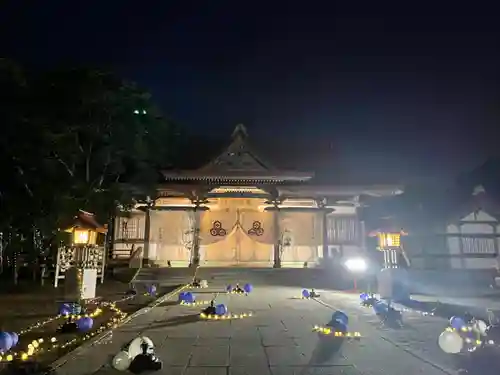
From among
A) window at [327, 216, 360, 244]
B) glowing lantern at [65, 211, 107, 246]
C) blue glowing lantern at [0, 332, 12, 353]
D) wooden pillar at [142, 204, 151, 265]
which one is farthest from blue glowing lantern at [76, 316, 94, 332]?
window at [327, 216, 360, 244]

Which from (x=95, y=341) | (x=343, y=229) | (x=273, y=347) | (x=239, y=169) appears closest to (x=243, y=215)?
(x=239, y=169)

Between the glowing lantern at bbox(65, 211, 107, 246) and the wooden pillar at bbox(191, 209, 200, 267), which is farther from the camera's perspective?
the wooden pillar at bbox(191, 209, 200, 267)

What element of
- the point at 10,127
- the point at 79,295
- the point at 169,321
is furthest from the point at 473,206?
the point at 10,127

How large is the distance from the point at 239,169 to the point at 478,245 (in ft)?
44.7

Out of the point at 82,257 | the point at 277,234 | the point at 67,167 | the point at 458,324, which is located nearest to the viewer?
the point at 458,324

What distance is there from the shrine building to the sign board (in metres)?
10.5

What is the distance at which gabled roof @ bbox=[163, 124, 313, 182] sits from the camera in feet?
71.9

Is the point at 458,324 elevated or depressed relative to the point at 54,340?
elevated

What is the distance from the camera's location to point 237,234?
77.2 feet

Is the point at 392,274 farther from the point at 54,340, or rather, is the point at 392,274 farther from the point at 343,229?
the point at 343,229

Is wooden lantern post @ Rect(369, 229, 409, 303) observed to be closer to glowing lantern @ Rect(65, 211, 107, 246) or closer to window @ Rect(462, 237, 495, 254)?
glowing lantern @ Rect(65, 211, 107, 246)

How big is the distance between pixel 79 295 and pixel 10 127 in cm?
1130

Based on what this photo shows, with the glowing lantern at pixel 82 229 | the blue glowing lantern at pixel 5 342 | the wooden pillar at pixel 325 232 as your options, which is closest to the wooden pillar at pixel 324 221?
the wooden pillar at pixel 325 232

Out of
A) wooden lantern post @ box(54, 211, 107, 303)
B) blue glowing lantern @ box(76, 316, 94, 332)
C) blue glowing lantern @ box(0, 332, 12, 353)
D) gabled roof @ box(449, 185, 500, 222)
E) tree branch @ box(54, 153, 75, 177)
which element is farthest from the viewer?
gabled roof @ box(449, 185, 500, 222)
